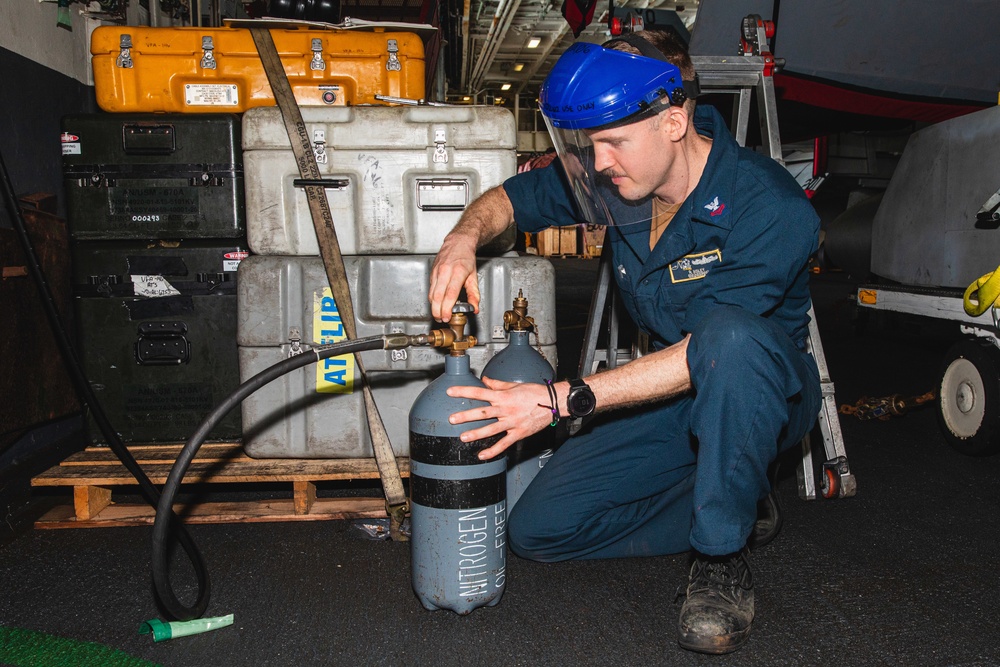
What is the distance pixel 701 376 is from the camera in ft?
5.58

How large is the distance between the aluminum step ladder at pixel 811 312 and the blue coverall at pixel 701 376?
0.47 meters

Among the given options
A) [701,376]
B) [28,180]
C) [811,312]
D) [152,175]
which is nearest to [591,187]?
[701,376]

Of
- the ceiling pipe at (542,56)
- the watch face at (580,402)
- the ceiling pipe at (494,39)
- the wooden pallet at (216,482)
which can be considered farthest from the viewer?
the ceiling pipe at (542,56)

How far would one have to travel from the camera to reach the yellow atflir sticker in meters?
2.61

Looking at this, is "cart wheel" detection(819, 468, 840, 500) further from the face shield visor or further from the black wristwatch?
the face shield visor

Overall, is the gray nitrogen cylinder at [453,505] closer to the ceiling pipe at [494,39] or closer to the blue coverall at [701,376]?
the blue coverall at [701,376]

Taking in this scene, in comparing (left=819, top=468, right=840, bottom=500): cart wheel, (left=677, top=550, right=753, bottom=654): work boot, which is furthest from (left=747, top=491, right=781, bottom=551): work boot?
(left=819, top=468, right=840, bottom=500): cart wheel

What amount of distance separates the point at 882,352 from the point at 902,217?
249 centimetres

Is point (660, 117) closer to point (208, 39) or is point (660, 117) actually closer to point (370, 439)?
point (370, 439)

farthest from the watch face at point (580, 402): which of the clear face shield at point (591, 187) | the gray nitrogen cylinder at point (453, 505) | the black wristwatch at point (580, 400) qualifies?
the clear face shield at point (591, 187)

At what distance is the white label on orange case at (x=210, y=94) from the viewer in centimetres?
286

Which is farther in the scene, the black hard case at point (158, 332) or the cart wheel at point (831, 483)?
the black hard case at point (158, 332)

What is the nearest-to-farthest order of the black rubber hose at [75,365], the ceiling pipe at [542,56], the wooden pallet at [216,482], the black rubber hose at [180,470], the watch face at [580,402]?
the black rubber hose at [180,470] < the watch face at [580,402] < the black rubber hose at [75,365] < the wooden pallet at [216,482] < the ceiling pipe at [542,56]

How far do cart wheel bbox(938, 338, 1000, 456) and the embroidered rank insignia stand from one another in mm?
1837
